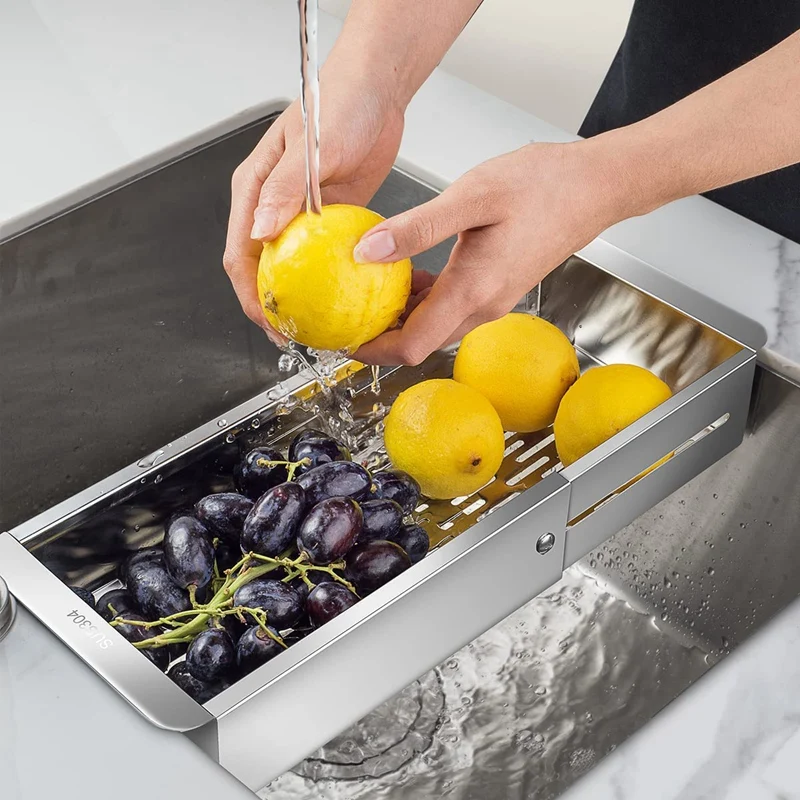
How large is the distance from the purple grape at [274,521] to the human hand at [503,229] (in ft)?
0.43

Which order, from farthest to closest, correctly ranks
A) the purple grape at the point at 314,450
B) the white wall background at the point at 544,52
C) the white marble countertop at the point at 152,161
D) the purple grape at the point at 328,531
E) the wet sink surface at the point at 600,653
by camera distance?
1. the white wall background at the point at 544,52
2. the wet sink surface at the point at 600,653
3. the purple grape at the point at 314,450
4. the purple grape at the point at 328,531
5. the white marble countertop at the point at 152,161

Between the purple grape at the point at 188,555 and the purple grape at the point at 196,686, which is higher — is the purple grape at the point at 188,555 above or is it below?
above

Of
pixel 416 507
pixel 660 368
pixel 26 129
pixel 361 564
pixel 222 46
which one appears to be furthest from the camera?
pixel 222 46

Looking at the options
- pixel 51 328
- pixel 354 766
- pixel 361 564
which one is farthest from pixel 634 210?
pixel 51 328

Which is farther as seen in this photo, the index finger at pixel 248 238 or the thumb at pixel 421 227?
the index finger at pixel 248 238

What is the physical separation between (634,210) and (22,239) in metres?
0.64

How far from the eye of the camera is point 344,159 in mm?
1021

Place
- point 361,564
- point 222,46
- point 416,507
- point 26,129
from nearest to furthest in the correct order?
point 361,564, point 416,507, point 26,129, point 222,46

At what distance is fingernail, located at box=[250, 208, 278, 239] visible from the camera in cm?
83

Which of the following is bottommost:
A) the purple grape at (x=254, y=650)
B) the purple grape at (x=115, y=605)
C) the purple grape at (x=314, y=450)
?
the purple grape at (x=115, y=605)

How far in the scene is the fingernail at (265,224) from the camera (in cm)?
83

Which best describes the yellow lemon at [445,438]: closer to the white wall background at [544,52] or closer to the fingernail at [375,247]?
the fingernail at [375,247]

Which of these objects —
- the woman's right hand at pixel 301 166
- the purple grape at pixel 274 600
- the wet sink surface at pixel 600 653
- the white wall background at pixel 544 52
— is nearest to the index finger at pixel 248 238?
the woman's right hand at pixel 301 166

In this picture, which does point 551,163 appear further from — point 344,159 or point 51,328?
point 51,328
